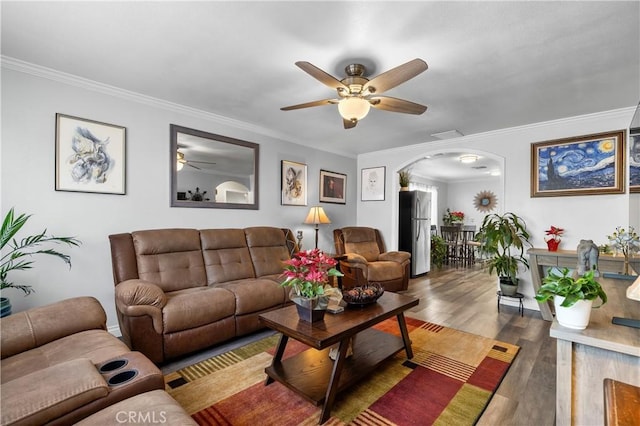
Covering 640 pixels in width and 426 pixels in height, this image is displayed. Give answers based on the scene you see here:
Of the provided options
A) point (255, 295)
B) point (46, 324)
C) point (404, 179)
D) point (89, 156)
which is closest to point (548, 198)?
point (404, 179)

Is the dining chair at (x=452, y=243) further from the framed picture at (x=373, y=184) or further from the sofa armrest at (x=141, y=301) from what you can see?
the sofa armrest at (x=141, y=301)

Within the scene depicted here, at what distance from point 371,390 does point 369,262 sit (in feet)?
9.38

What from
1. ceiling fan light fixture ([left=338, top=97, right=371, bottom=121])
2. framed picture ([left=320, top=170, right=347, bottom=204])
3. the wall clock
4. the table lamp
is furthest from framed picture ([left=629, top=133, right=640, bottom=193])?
the wall clock

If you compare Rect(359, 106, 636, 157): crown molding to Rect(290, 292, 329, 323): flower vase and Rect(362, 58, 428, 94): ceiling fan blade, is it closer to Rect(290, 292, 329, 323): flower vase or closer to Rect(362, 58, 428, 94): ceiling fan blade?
Rect(362, 58, 428, 94): ceiling fan blade

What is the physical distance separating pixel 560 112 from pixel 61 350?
4.89 m

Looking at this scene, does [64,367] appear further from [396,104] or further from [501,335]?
[501,335]

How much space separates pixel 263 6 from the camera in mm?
1741

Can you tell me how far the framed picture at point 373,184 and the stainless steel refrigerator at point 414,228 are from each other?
554 mm

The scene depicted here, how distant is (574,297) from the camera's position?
1.22 m

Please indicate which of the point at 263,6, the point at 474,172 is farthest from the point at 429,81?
the point at 474,172

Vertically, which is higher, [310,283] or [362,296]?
[310,283]

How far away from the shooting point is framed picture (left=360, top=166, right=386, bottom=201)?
18.0 feet

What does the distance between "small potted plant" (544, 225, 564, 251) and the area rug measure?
155cm

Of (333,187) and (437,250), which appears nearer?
(333,187)
